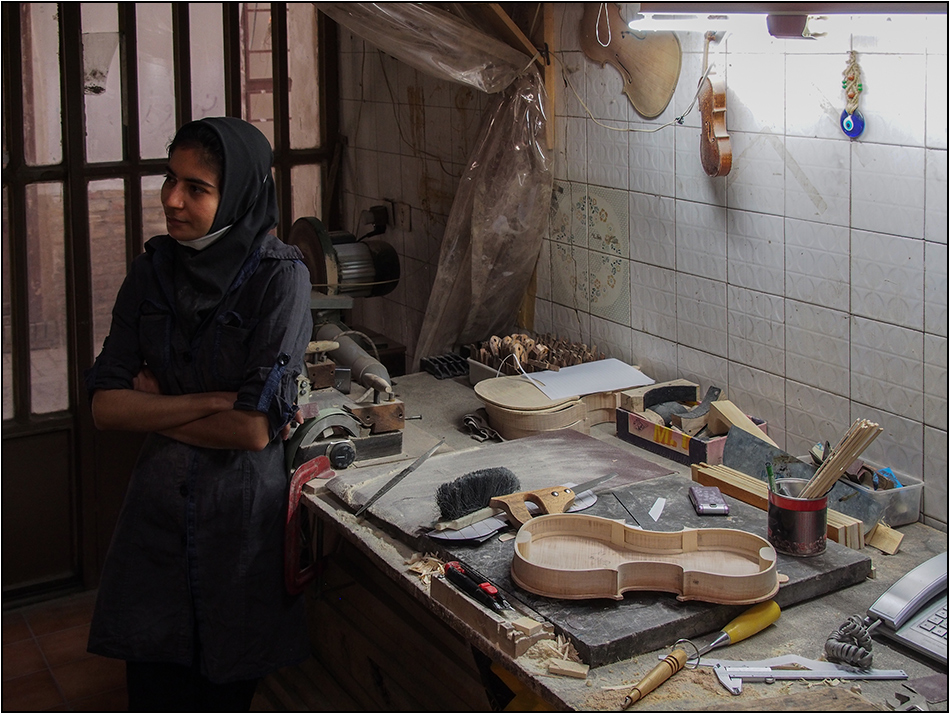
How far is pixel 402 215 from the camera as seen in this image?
4.63 metres

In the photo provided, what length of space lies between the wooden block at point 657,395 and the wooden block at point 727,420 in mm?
197

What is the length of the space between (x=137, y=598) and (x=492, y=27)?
7.18 feet

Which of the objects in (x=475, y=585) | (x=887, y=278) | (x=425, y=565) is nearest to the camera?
(x=475, y=585)

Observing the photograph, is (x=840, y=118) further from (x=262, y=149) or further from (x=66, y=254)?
(x=66, y=254)

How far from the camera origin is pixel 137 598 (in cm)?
255

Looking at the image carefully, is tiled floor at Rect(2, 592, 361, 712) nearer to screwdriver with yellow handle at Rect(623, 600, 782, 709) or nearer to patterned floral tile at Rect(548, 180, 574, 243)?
screwdriver with yellow handle at Rect(623, 600, 782, 709)

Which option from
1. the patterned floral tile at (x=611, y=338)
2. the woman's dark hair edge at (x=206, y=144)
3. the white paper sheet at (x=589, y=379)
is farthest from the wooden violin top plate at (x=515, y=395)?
the woman's dark hair edge at (x=206, y=144)

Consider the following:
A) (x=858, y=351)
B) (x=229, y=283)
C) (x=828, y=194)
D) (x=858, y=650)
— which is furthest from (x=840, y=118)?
(x=229, y=283)

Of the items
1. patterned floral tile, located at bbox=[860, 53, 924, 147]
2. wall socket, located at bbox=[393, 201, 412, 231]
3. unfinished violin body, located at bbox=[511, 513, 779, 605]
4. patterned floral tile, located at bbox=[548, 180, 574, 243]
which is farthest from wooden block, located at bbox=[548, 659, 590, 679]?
wall socket, located at bbox=[393, 201, 412, 231]

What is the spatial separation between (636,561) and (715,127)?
142cm

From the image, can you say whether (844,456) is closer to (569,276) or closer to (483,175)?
(569,276)

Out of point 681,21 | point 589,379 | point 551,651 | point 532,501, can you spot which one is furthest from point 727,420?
point 551,651

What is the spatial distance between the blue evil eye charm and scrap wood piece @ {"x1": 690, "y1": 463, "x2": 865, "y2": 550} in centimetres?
88

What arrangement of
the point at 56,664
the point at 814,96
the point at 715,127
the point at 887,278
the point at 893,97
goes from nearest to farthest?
the point at 893,97
the point at 887,278
the point at 814,96
the point at 715,127
the point at 56,664
